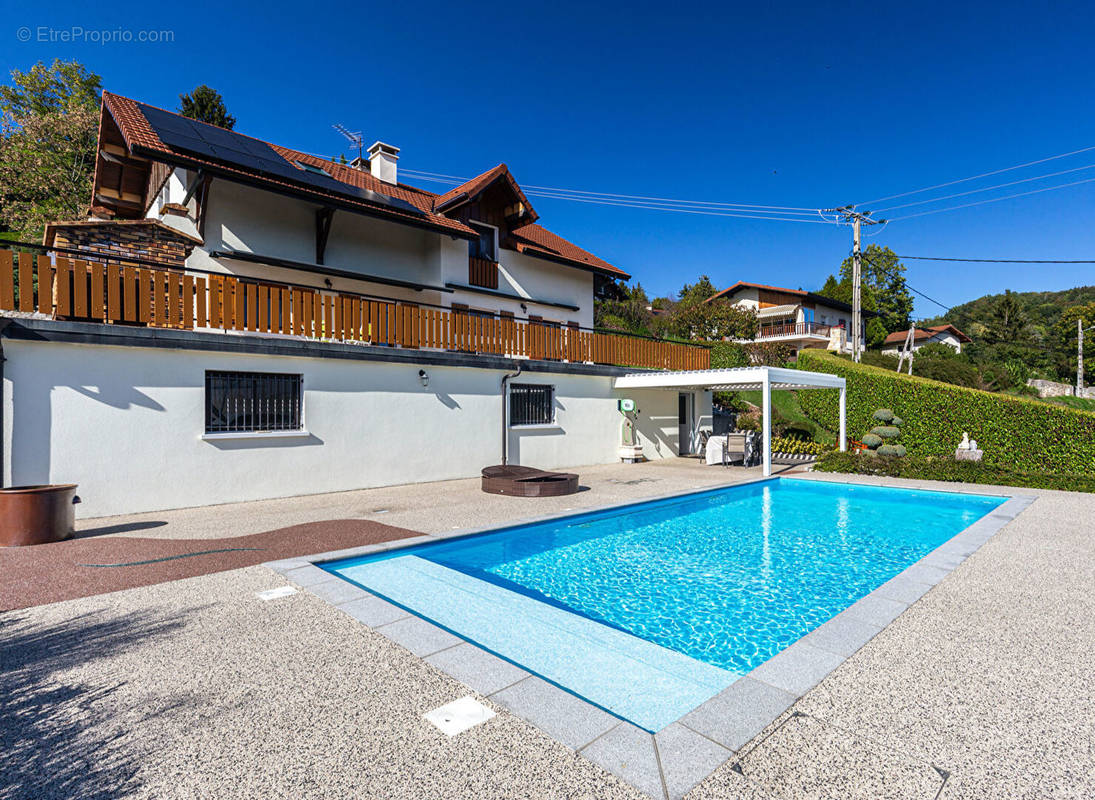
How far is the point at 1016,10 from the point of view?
16906 mm

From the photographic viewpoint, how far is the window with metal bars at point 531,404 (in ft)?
47.4

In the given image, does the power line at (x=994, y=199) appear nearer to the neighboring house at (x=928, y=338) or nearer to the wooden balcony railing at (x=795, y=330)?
the wooden balcony railing at (x=795, y=330)

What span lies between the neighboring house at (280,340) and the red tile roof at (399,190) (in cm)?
9

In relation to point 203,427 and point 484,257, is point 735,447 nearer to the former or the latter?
point 484,257

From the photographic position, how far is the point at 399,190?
713 inches

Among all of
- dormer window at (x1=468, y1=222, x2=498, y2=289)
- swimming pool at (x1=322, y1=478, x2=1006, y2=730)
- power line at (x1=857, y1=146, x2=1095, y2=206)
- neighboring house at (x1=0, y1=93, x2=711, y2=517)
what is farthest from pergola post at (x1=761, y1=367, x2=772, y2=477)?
power line at (x1=857, y1=146, x2=1095, y2=206)

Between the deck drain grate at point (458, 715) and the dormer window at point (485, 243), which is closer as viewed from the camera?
the deck drain grate at point (458, 715)

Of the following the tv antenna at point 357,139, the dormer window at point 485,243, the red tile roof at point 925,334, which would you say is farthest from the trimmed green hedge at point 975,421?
the red tile roof at point 925,334

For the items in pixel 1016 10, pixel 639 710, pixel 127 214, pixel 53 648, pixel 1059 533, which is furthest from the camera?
pixel 1016 10

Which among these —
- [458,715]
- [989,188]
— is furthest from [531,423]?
[989,188]

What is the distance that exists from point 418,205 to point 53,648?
15464mm

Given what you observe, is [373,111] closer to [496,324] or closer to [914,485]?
[496,324]

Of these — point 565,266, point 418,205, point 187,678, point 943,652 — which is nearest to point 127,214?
point 418,205

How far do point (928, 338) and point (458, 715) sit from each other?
2698 inches
